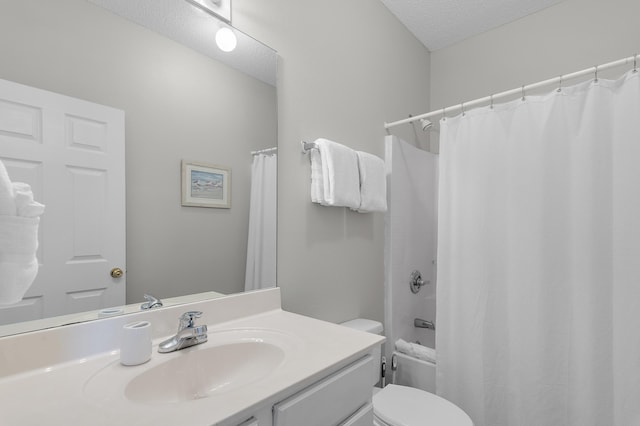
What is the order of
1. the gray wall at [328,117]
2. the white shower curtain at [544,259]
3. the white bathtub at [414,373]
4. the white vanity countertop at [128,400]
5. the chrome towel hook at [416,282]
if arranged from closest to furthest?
the white vanity countertop at [128,400]
the white shower curtain at [544,259]
the gray wall at [328,117]
the white bathtub at [414,373]
the chrome towel hook at [416,282]

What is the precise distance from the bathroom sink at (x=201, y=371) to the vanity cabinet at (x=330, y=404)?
79 millimetres

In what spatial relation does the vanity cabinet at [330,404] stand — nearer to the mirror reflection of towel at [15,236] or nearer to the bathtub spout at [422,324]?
the mirror reflection of towel at [15,236]

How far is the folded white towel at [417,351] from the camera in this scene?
182 centimetres

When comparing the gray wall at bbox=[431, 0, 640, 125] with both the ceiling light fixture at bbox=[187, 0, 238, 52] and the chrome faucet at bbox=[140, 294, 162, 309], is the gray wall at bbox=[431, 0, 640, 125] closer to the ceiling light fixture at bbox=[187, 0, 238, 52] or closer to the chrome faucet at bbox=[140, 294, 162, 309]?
the ceiling light fixture at bbox=[187, 0, 238, 52]

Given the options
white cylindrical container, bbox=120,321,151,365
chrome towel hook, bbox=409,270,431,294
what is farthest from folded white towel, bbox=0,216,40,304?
chrome towel hook, bbox=409,270,431,294

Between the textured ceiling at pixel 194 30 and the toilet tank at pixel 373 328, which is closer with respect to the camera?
the textured ceiling at pixel 194 30

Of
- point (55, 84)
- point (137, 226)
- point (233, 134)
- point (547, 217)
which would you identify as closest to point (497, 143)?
point (547, 217)

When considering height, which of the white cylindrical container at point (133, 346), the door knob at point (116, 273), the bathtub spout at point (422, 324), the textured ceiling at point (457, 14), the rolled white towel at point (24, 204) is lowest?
the bathtub spout at point (422, 324)

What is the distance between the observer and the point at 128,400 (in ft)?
2.18

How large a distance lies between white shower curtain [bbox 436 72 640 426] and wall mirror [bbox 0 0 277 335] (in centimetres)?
109

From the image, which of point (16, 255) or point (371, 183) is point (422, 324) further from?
point (16, 255)

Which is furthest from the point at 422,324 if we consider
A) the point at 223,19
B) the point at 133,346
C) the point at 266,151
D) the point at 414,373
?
the point at 223,19

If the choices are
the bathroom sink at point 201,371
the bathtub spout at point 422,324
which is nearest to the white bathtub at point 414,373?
the bathtub spout at point 422,324

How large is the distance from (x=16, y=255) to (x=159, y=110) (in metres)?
0.57
